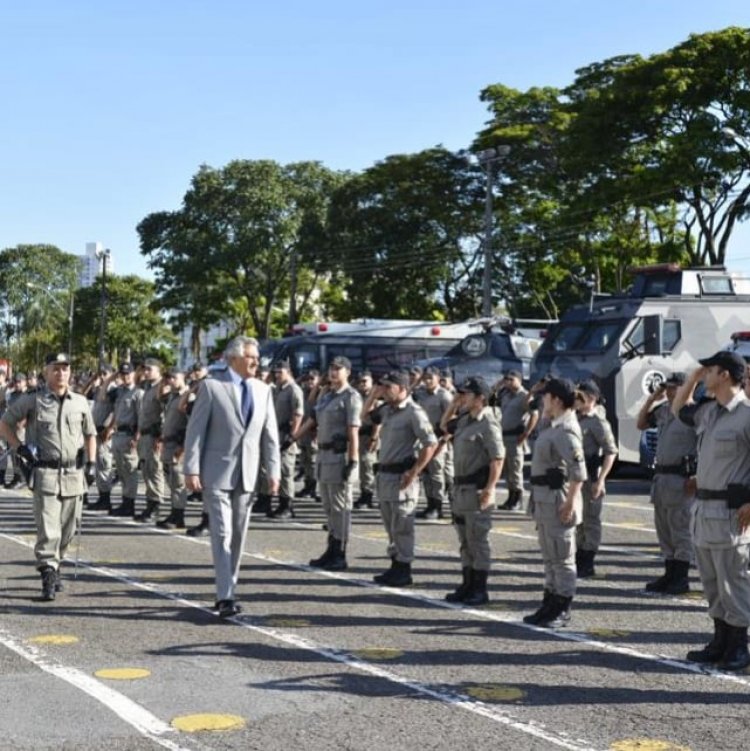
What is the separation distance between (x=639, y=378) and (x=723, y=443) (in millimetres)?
14711

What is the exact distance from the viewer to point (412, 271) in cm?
5122

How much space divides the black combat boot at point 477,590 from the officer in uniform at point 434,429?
19.4 ft

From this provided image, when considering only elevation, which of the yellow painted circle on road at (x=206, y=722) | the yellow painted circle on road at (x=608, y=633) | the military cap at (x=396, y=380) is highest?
the military cap at (x=396, y=380)

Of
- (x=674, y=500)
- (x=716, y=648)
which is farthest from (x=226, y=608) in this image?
A: (x=674, y=500)

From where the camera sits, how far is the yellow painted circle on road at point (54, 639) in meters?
8.30

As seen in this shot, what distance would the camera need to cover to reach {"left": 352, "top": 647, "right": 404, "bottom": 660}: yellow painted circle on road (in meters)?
7.93

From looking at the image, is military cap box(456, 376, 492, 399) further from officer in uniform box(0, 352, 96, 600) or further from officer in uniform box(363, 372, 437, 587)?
officer in uniform box(0, 352, 96, 600)

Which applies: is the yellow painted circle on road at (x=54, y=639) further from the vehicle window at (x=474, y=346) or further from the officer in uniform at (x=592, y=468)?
the vehicle window at (x=474, y=346)

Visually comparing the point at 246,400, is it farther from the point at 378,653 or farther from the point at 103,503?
the point at 103,503

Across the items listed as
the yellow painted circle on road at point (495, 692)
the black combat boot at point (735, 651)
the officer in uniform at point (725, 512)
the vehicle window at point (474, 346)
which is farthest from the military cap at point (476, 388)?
the vehicle window at point (474, 346)

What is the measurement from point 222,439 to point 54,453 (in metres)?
1.53

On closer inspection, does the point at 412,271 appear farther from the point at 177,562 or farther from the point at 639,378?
the point at 177,562

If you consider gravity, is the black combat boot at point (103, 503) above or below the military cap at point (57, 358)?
below

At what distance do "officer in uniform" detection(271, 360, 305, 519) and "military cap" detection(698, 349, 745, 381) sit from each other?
28.4 ft
